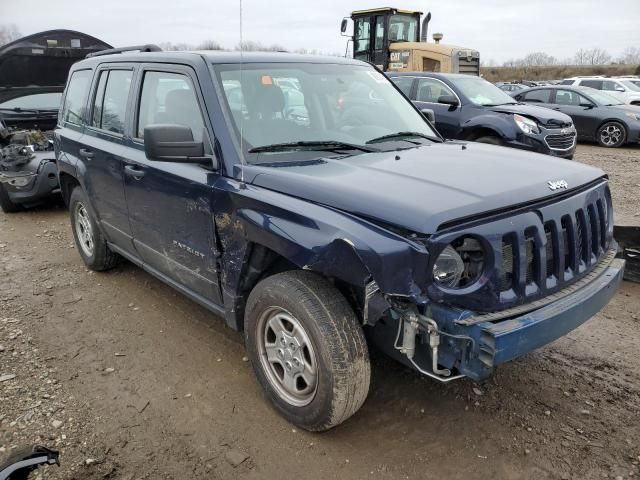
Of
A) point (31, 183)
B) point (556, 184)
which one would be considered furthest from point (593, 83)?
point (556, 184)

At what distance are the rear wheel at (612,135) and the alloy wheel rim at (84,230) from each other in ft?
42.4

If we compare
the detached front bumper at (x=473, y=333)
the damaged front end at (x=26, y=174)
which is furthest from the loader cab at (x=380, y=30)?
the detached front bumper at (x=473, y=333)

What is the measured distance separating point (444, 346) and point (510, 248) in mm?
A: 559

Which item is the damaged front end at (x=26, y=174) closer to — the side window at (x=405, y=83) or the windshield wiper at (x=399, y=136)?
the windshield wiper at (x=399, y=136)

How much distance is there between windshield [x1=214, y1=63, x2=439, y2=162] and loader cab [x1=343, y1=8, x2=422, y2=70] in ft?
37.4

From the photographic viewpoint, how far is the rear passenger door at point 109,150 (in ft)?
13.2

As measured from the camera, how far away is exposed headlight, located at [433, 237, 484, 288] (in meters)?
2.29

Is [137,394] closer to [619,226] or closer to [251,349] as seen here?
[251,349]

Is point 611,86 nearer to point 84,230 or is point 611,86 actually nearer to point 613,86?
point 613,86

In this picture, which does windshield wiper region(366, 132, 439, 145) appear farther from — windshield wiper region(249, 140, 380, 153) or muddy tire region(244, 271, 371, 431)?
muddy tire region(244, 271, 371, 431)

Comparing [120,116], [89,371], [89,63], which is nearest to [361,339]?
[89,371]

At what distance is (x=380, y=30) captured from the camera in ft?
48.2

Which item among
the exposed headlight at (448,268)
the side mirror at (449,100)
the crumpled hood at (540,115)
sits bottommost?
the exposed headlight at (448,268)

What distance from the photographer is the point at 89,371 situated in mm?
3492
